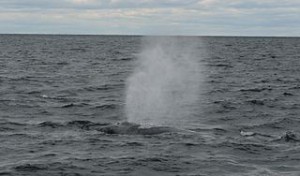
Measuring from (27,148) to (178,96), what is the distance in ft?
90.5

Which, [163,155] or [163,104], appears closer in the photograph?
[163,155]

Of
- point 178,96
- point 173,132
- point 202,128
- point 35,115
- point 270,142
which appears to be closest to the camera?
point 270,142

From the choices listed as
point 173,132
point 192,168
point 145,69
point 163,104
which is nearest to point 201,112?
point 163,104

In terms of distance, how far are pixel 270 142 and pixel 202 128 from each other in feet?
18.9

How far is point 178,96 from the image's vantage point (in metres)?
55.2

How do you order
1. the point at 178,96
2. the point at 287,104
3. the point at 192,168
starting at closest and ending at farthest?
the point at 192,168 < the point at 287,104 < the point at 178,96

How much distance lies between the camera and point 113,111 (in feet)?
143

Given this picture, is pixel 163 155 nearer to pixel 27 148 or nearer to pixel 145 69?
pixel 27 148

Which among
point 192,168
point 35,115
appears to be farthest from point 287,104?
point 192,168

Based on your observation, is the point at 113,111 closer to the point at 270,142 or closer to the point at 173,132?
the point at 173,132

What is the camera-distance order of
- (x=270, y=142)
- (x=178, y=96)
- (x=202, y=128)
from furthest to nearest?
(x=178, y=96), (x=202, y=128), (x=270, y=142)

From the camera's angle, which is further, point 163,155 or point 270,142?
point 270,142

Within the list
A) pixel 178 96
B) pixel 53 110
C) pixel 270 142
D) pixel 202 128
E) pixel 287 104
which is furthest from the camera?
pixel 178 96

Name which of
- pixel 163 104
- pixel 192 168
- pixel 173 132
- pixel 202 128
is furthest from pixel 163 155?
pixel 163 104
